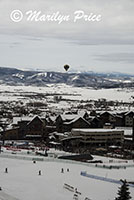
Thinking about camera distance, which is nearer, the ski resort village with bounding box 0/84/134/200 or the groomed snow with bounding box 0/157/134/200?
the groomed snow with bounding box 0/157/134/200

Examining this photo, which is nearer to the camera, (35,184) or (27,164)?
(35,184)

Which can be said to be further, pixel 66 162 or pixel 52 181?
pixel 66 162

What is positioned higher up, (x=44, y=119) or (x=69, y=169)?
(x=44, y=119)

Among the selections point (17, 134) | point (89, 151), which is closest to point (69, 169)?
point (89, 151)

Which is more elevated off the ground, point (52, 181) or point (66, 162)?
point (66, 162)

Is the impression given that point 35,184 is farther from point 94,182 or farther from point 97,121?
point 97,121

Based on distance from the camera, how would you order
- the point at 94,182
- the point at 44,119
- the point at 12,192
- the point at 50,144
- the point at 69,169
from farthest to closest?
the point at 44,119, the point at 50,144, the point at 69,169, the point at 94,182, the point at 12,192

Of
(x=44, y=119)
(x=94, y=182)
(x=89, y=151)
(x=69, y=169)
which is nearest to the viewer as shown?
(x=94, y=182)

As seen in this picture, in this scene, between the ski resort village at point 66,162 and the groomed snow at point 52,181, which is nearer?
the groomed snow at point 52,181
